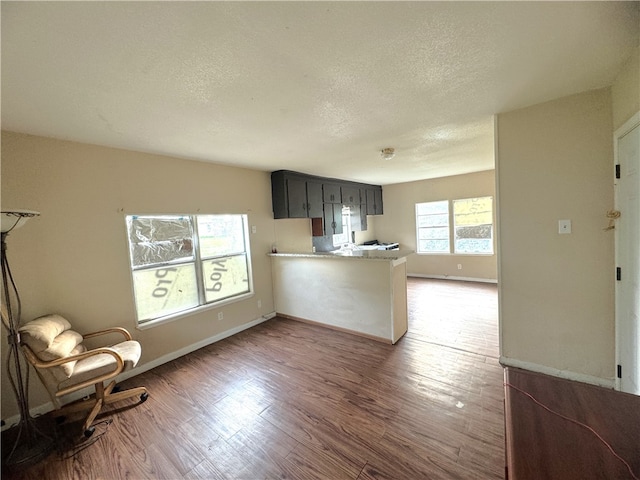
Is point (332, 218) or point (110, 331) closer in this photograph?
point (110, 331)

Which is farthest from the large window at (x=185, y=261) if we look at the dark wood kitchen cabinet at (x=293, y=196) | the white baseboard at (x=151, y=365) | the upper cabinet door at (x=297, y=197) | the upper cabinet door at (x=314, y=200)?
the upper cabinet door at (x=314, y=200)

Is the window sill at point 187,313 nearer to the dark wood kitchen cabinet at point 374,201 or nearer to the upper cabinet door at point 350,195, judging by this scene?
the upper cabinet door at point 350,195

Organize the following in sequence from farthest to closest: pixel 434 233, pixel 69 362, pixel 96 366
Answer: pixel 434 233 < pixel 96 366 < pixel 69 362

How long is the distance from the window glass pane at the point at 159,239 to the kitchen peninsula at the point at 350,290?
131cm

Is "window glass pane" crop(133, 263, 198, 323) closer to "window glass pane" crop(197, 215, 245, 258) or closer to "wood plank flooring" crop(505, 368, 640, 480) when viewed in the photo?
"window glass pane" crop(197, 215, 245, 258)

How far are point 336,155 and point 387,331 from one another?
7.73 ft

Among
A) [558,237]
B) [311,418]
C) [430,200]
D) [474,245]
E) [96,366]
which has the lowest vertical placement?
[311,418]

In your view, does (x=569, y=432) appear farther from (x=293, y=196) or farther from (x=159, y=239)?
(x=293, y=196)

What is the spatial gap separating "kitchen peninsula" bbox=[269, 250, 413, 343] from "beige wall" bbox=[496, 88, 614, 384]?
107 centimetres

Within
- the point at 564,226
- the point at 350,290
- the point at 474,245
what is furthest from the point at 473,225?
the point at 350,290

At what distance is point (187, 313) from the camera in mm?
3129

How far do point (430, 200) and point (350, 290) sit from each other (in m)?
3.84

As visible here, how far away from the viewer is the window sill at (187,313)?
281 cm

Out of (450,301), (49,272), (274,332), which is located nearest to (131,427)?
(49,272)
